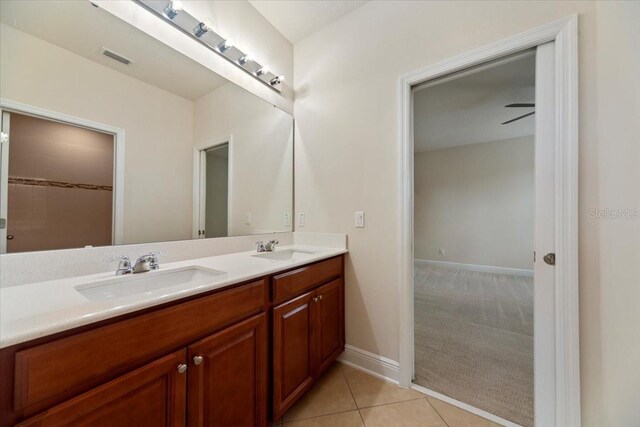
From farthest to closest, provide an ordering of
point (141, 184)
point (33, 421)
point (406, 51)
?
point (406, 51), point (141, 184), point (33, 421)

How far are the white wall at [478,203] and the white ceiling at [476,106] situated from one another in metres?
0.34

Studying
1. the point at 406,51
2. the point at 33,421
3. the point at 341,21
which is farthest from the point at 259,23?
the point at 33,421

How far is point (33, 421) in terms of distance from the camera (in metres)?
0.55

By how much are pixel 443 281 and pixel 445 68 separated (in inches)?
134

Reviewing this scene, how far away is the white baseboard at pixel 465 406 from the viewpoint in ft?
4.24

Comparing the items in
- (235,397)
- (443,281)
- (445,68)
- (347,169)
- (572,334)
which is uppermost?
(445,68)

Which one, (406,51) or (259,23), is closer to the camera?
(406,51)

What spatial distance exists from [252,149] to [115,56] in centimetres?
89

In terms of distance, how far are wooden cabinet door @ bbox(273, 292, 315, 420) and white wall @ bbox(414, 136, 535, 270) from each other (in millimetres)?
4524

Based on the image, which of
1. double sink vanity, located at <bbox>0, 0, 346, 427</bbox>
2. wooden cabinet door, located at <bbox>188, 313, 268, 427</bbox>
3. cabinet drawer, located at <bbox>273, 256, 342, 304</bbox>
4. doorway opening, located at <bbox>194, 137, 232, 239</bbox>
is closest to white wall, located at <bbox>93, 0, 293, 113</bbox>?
double sink vanity, located at <bbox>0, 0, 346, 427</bbox>

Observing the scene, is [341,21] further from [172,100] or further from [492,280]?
[492,280]

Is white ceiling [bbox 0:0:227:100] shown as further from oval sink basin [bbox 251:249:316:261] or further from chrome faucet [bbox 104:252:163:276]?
oval sink basin [bbox 251:249:316:261]

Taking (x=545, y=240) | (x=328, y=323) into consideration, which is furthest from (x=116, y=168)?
(x=545, y=240)

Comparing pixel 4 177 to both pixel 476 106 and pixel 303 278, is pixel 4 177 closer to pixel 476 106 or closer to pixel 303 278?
pixel 303 278
